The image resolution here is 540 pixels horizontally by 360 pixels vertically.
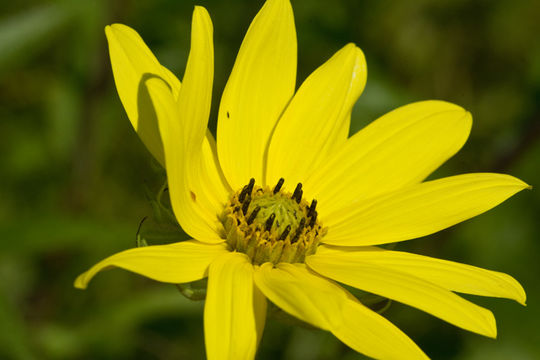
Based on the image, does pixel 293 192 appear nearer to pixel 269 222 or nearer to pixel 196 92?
pixel 269 222

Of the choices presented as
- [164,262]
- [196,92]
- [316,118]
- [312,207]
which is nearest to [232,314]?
[164,262]

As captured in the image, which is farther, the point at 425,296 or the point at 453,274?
the point at 453,274

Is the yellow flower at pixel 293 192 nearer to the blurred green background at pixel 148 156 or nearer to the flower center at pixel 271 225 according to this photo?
the flower center at pixel 271 225

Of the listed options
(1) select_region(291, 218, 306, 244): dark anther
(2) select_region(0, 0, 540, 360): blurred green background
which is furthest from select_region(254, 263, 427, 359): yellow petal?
(2) select_region(0, 0, 540, 360): blurred green background

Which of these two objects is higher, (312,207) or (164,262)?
(312,207)

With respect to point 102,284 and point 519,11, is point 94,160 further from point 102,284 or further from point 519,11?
point 519,11

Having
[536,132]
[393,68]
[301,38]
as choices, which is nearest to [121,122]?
[301,38]

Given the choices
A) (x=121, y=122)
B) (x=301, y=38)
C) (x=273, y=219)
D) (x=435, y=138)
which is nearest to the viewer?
(x=273, y=219)
